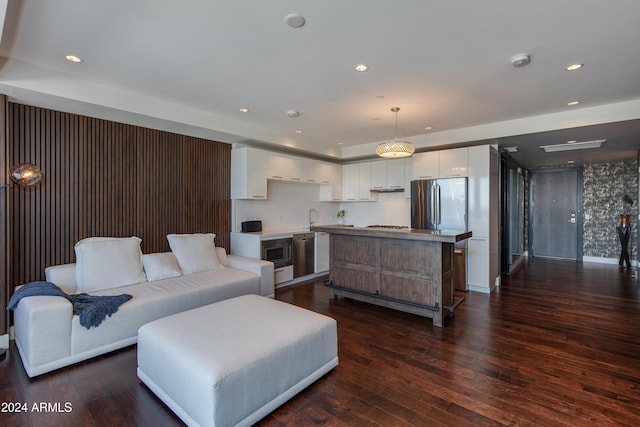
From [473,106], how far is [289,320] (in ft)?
11.4

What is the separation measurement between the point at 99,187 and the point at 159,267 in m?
1.20

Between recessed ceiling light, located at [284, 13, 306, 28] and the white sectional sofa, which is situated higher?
recessed ceiling light, located at [284, 13, 306, 28]

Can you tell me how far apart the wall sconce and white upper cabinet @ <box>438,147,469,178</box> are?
5.38 metres

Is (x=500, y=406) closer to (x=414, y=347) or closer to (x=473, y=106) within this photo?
(x=414, y=347)

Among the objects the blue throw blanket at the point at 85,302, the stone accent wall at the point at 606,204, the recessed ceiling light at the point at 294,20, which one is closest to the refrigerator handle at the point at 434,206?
the recessed ceiling light at the point at 294,20

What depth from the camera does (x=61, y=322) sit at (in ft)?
8.43

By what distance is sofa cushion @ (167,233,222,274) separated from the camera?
408 centimetres

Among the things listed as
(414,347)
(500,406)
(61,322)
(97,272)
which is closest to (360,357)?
(414,347)

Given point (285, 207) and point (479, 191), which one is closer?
point (479, 191)

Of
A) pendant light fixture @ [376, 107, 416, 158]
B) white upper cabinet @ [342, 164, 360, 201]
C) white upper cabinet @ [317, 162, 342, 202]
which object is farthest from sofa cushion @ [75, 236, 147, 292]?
white upper cabinet @ [342, 164, 360, 201]

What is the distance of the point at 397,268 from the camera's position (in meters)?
3.77

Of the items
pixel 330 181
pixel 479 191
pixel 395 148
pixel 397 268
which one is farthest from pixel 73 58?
pixel 479 191

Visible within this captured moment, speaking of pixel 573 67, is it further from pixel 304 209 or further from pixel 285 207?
pixel 304 209

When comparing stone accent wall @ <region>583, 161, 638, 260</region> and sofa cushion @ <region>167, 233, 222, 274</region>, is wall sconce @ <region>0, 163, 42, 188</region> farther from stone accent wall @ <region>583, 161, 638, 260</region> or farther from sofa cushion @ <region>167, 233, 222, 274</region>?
stone accent wall @ <region>583, 161, 638, 260</region>
